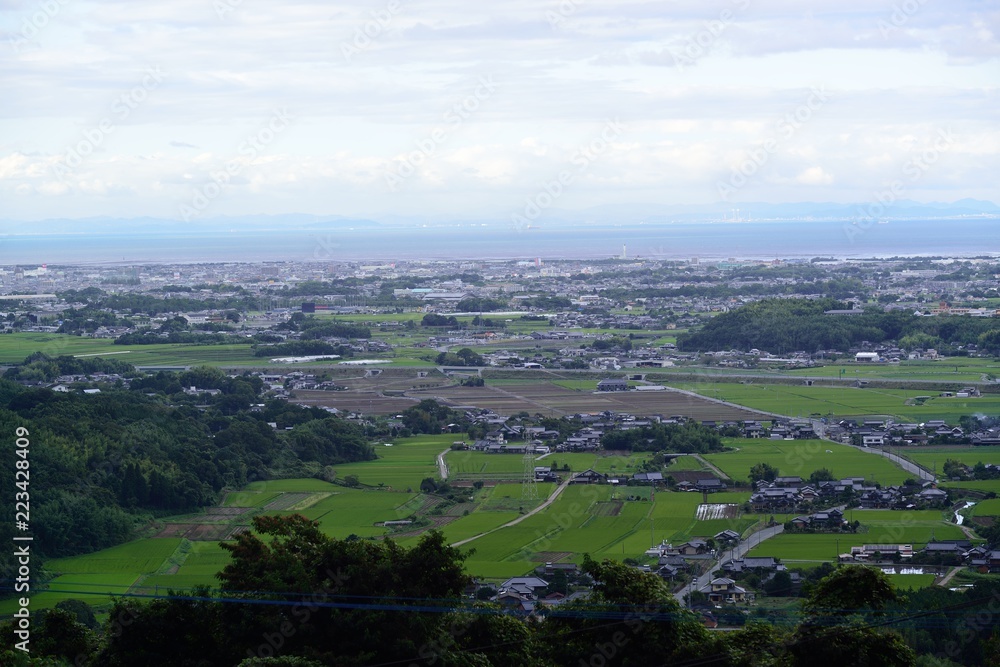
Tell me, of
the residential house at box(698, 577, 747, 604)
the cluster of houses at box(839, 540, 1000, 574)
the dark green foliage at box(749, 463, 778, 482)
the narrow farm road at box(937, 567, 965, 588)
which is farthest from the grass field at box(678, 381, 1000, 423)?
the residential house at box(698, 577, 747, 604)

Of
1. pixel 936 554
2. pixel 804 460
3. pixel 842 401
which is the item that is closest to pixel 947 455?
pixel 804 460

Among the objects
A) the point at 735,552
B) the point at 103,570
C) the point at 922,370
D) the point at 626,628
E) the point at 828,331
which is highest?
the point at 626,628

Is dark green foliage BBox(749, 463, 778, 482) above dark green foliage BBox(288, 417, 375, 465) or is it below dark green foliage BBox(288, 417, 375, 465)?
above

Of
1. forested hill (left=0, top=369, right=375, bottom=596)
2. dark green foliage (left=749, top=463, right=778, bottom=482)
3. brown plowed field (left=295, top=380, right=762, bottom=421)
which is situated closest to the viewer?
forested hill (left=0, top=369, right=375, bottom=596)

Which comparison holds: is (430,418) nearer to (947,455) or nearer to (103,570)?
(947,455)

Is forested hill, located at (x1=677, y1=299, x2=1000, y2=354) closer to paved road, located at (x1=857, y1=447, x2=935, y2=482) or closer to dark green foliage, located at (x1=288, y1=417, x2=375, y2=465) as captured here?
paved road, located at (x1=857, y1=447, x2=935, y2=482)

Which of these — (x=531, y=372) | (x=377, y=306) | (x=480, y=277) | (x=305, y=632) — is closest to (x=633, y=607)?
(x=305, y=632)

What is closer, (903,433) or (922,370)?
(903,433)

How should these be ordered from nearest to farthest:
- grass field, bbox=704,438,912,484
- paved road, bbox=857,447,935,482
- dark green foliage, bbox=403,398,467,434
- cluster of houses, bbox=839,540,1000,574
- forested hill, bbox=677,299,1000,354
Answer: cluster of houses, bbox=839,540,1000,574, paved road, bbox=857,447,935,482, grass field, bbox=704,438,912,484, dark green foliage, bbox=403,398,467,434, forested hill, bbox=677,299,1000,354

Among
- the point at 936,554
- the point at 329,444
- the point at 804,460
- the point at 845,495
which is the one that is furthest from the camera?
the point at 329,444
